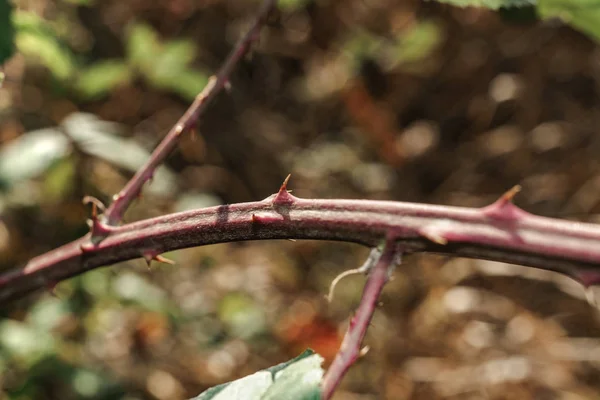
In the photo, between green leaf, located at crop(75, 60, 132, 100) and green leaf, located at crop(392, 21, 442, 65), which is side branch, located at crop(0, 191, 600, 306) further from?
green leaf, located at crop(392, 21, 442, 65)

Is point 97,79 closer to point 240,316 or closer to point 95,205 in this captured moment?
point 240,316

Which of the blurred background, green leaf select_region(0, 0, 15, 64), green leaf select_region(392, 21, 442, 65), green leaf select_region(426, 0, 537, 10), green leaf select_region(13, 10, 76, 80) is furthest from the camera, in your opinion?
green leaf select_region(392, 21, 442, 65)

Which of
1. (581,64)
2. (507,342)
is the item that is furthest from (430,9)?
(507,342)

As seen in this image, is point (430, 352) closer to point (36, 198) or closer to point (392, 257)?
point (36, 198)

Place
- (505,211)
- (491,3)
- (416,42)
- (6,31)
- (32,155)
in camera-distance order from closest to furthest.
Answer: (505,211) → (491,3) → (6,31) → (32,155) → (416,42)

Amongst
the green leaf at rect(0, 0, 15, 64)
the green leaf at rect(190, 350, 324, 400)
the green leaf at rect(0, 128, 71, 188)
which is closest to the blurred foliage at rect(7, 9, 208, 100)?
the green leaf at rect(0, 128, 71, 188)

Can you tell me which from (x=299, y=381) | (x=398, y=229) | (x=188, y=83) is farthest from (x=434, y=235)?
(x=188, y=83)
